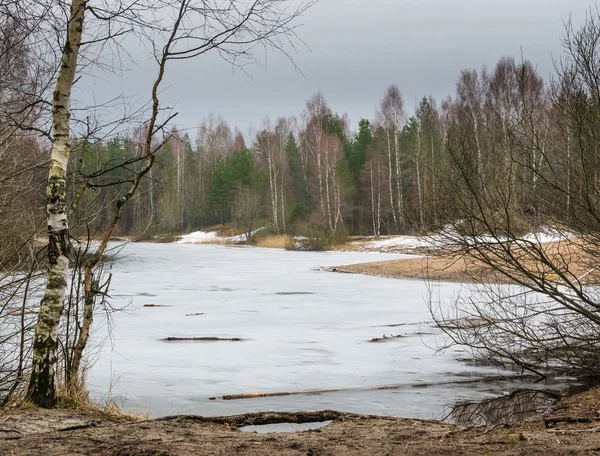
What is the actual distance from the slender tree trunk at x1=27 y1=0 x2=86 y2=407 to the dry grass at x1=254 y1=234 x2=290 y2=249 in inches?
1819

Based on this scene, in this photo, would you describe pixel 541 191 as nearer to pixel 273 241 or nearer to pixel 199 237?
pixel 273 241

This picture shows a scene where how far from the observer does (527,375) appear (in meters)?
10.4

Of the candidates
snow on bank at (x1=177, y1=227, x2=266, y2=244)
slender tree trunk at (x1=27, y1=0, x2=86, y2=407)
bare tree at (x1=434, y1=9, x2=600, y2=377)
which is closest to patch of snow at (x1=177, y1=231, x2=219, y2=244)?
snow on bank at (x1=177, y1=227, x2=266, y2=244)

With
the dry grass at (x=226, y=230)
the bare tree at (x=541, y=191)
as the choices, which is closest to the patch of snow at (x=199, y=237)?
the dry grass at (x=226, y=230)

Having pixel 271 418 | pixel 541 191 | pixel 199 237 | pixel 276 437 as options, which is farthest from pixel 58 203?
pixel 199 237

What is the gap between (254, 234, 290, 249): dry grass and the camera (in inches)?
2131

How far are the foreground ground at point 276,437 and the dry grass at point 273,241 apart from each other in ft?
151

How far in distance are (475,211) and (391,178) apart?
47.8m

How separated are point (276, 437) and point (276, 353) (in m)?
6.39

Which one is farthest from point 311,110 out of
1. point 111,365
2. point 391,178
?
point 111,365

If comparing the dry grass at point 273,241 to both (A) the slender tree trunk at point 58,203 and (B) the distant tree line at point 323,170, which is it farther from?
(A) the slender tree trunk at point 58,203

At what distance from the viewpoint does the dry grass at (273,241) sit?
5412 cm

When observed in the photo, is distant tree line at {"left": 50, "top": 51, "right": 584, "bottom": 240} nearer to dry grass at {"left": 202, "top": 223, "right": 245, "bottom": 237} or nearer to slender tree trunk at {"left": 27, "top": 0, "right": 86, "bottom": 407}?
dry grass at {"left": 202, "top": 223, "right": 245, "bottom": 237}

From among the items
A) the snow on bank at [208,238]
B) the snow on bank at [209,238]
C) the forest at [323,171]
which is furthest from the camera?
the snow on bank at [208,238]
